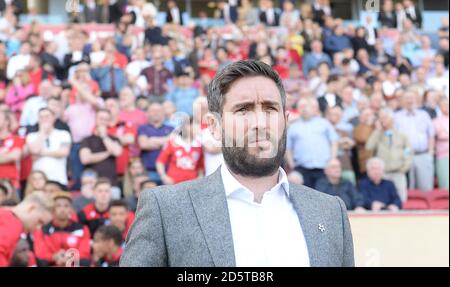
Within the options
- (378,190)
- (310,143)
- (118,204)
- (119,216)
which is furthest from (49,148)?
(378,190)

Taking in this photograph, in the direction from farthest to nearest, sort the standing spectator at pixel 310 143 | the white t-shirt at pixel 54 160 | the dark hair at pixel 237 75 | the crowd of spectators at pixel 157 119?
the standing spectator at pixel 310 143
the white t-shirt at pixel 54 160
the crowd of spectators at pixel 157 119
the dark hair at pixel 237 75

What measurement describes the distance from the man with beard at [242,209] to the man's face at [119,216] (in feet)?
14.7

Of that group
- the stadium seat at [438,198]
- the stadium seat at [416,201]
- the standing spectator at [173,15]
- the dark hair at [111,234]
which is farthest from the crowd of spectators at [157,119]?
the standing spectator at [173,15]

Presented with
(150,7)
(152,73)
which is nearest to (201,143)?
(152,73)

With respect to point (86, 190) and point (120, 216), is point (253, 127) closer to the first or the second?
point (120, 216)

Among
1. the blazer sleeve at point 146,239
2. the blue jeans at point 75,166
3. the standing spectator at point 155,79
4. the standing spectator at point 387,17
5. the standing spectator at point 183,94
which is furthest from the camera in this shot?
the standing spectator at point 387,17

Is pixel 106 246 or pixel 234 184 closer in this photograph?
pixel 234 184

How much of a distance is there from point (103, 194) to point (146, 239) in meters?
4.84

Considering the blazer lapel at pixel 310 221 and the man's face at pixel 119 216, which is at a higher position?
the blazer lapel at pixel 310 221

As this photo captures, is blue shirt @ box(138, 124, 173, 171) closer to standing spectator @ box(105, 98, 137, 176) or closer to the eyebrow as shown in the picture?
standing spectator @ box(105, 98, 137, 176)

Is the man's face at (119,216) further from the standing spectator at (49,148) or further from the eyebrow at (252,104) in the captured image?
the eyebrow at (252,104)

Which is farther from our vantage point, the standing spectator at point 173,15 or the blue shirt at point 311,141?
the standing spectator at point 173,15

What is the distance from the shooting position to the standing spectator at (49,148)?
→ 23.8ft

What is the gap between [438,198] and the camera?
8234 mm
